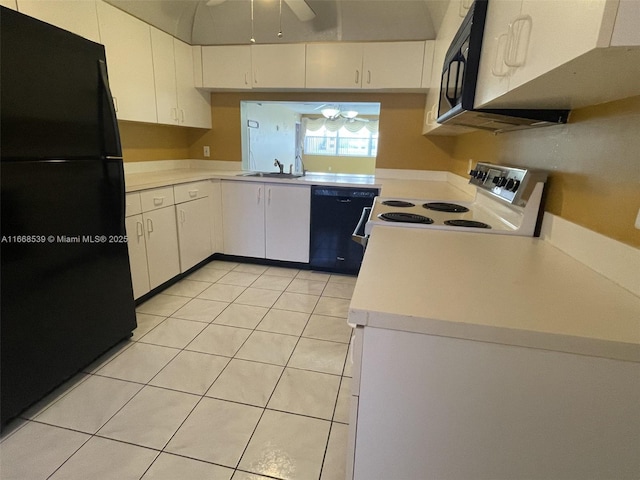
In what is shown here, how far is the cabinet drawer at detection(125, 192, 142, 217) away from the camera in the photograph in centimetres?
221

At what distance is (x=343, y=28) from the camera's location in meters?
2.96

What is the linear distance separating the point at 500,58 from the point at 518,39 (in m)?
0.12

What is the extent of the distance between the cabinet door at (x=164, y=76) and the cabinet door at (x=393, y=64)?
1.69m

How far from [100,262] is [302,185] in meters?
1.75

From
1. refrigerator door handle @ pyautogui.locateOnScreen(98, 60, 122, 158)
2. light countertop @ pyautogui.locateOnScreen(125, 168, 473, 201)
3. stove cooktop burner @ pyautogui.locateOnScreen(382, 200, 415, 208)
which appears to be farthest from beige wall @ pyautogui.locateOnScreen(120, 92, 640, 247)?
refrigerator door handle @ pyautogui.locateOnScreen(98, 60, 122, 158)

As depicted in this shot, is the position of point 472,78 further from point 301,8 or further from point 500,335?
point 301,8

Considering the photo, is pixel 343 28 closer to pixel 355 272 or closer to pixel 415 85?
pixel 415 85

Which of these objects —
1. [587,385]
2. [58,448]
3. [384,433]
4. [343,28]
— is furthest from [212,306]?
[343,28]

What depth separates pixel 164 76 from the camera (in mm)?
2959

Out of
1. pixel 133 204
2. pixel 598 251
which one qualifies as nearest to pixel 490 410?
pixel 598 251

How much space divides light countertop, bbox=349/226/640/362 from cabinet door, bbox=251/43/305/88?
2504 millimetres

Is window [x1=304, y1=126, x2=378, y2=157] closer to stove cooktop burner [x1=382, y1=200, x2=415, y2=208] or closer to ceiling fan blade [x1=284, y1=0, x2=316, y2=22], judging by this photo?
ceiling fan blade [x1=284, y1=0, x2=316, y2=22]

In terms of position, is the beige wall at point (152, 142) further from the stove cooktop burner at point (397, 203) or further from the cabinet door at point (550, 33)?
the cabinet door at point (550, 33)

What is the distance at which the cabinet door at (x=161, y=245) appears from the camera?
2469mm
